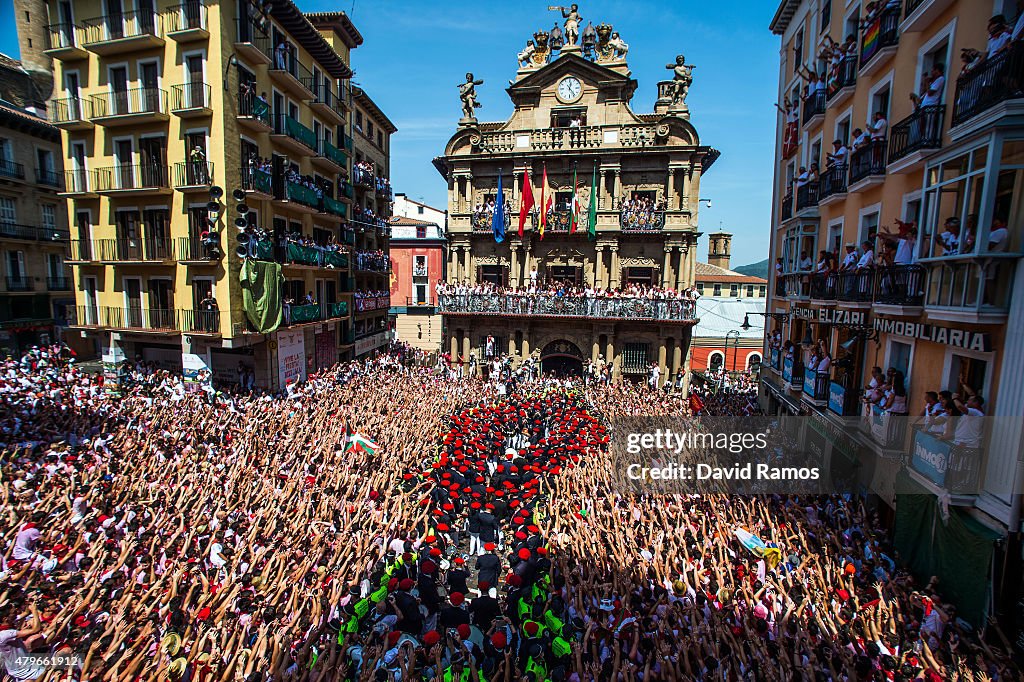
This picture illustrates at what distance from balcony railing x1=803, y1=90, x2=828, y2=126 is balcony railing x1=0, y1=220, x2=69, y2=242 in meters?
38.2

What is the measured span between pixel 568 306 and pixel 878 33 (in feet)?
56.4

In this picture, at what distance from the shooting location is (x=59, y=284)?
30312 mm

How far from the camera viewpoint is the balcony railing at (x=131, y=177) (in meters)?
20.2

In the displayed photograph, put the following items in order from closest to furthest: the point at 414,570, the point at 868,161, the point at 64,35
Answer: the point at 414,570, the point at 868,161, the point at 64,35

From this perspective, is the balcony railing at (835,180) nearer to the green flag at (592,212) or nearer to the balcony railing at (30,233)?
the green flag at (592,212)

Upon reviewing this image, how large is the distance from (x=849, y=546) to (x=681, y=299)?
17139 mm

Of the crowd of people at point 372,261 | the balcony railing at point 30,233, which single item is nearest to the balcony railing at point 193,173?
the crowd of people at point 372,261

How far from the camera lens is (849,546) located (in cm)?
1056

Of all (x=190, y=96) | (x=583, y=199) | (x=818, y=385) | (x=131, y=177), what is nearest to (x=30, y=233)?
A: (x=131, y=177)

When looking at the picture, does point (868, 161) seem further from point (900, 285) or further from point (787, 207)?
point (787, 207)

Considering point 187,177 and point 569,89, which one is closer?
point 187,177

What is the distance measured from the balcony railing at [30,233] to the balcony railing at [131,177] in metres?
A: 11.3

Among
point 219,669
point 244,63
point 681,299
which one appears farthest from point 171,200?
point 681,299

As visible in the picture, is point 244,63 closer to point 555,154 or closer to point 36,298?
point 555,154
